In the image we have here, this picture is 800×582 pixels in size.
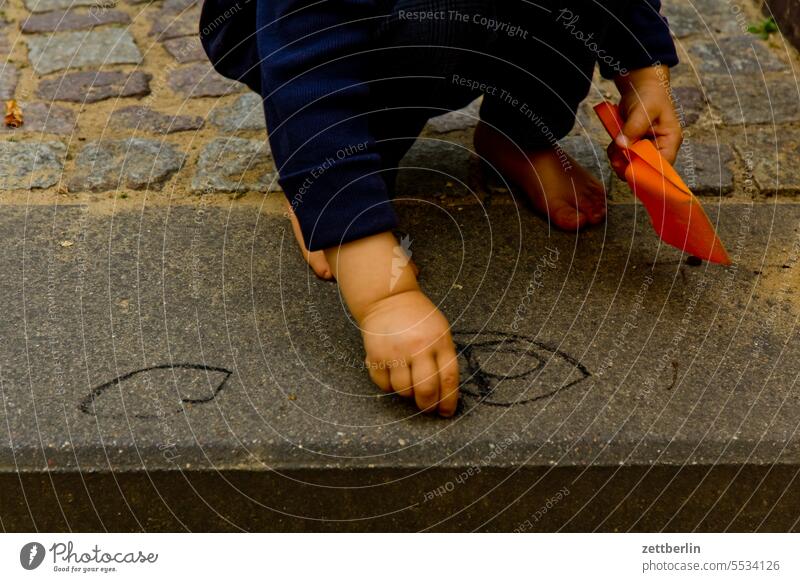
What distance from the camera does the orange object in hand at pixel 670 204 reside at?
3.65 feet

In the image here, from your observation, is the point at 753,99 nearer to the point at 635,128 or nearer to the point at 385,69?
the point at 635,128

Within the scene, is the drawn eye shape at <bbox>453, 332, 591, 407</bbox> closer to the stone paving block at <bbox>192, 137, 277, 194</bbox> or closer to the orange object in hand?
the orange object in hand

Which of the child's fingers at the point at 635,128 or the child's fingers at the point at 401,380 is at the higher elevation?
the child's fingers at the point at 635,128

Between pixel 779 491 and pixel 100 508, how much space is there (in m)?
0.72

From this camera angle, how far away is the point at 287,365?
3.47 feet

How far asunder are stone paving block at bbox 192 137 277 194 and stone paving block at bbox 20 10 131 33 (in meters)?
0.57

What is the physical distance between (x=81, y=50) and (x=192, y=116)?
0.37 meters

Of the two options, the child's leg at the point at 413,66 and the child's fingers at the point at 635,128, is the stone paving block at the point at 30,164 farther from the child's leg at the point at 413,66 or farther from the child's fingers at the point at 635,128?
the child's fingers at the point at 635,128

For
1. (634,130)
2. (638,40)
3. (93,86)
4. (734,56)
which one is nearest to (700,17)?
(734,56)

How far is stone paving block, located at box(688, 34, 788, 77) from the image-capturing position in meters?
1.76

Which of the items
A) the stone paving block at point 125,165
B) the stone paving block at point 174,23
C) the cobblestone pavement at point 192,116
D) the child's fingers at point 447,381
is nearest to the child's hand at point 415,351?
the child's fingers at point 447,381

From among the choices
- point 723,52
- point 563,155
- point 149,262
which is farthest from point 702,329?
point 723,52

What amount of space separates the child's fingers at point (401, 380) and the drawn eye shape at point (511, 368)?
0.08 m

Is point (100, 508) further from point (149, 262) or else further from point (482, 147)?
point (482, 147)
